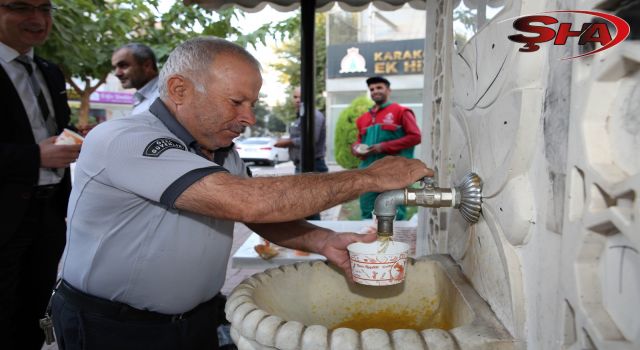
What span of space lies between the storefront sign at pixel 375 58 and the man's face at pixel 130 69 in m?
13.7

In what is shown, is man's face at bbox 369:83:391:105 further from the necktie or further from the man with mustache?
the necktie

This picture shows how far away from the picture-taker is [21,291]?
2545mm

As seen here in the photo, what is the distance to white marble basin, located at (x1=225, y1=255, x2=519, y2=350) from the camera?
116 cm

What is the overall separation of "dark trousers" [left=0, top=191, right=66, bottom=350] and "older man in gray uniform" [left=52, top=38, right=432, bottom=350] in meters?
0.76

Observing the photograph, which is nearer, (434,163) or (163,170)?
(163,170)

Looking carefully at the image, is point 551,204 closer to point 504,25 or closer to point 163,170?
point 504,25

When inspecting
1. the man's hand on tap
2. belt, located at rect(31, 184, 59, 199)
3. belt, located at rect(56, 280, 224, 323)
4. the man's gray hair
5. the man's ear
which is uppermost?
the man's gray hair

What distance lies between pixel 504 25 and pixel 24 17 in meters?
2.42

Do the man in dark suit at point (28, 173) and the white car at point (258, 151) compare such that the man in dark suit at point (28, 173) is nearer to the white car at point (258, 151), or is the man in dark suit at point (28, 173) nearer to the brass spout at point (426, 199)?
the brass spout at point (426, 199)

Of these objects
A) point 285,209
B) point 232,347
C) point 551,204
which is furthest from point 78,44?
point 551,204

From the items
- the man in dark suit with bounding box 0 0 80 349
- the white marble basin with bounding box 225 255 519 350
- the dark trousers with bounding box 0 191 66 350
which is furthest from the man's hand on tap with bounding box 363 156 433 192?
the dark trousers with bounding box 0 191 66 350

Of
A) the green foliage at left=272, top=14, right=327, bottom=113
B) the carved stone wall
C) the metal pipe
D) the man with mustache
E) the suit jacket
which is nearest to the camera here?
the carved stone wall

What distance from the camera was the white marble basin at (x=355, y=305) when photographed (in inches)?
45.5

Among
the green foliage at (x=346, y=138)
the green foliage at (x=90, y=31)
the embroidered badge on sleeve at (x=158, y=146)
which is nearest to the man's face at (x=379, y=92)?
the green foliage at (x=346, y=138)
